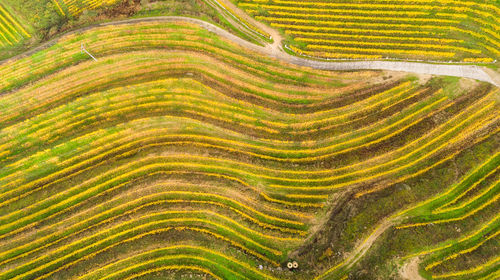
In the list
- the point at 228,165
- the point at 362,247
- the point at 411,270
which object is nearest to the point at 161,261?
the point at 228,165

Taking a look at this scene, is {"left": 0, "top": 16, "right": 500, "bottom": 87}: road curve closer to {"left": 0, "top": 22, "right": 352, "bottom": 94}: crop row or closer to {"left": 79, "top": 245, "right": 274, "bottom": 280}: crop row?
{"left": 0, "top": 22, "right": 352, "bottom": 94}: crop row

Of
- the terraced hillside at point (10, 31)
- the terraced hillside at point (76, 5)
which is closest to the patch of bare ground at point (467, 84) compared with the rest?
→ the terraced hillside at point (76, 5)

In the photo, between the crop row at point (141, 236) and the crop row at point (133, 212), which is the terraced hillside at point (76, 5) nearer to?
the crop row at point (133, 212)

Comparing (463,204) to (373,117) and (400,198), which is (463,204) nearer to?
(400,198)

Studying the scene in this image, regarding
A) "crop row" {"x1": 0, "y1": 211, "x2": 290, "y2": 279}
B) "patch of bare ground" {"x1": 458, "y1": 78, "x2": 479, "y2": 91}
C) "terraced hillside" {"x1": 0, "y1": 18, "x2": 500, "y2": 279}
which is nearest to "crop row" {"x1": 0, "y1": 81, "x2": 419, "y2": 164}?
"terraced hillside" {"x1": 0, "y1": 18, "x2": 500, "y2": 279}

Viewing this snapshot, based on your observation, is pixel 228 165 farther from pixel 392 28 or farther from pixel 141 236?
pixel 392 28

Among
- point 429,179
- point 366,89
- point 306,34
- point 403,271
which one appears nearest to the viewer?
point 403,271

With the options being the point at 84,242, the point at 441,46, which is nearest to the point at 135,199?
the point at 84,242

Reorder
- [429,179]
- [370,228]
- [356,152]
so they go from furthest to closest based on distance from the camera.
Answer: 1. [356,152]
2. [429,179]
3. [370,228]

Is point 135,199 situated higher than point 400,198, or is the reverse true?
point 135,199
